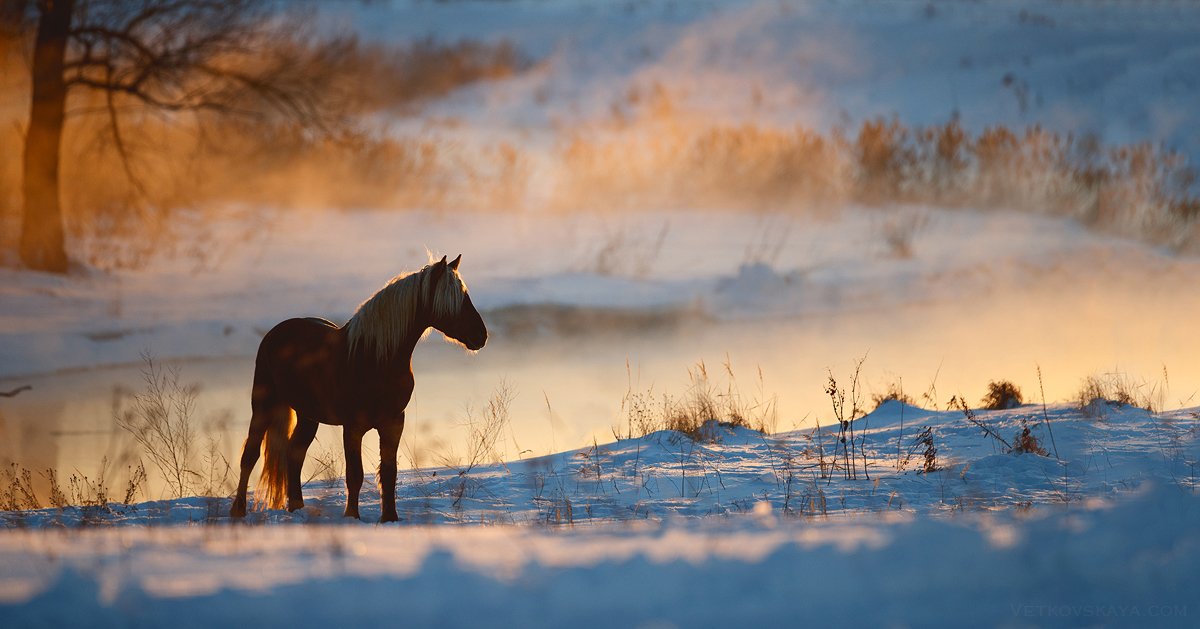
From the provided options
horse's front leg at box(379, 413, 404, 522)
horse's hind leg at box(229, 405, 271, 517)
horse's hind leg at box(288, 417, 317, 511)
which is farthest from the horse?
horse's hind leg at box(288, 417, 317, 511)

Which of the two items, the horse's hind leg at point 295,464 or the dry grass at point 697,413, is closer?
the horse's hind leg at point 295,464

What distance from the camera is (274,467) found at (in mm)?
6020

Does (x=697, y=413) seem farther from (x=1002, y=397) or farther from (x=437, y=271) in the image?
(x=437, y=271)

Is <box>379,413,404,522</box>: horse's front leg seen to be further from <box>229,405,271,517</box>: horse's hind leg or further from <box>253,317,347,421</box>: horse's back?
<box>229,405,271,517</box>: horse's hind leg

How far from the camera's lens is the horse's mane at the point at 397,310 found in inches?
214

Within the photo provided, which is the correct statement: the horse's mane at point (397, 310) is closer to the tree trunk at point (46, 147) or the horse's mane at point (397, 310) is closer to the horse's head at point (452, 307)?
the horse's head at point (452, 307)

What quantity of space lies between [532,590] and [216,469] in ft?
16.8

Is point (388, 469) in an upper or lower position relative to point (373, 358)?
lower

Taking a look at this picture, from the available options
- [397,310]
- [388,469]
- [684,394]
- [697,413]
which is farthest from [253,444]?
[684,394]

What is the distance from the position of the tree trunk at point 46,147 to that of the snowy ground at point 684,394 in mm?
584

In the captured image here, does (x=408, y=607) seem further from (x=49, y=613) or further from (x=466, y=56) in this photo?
(x=466, y=56)

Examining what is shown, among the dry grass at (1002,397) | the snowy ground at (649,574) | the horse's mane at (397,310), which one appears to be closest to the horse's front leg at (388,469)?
the horse's mane at (397,310)

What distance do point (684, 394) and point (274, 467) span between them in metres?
4.09

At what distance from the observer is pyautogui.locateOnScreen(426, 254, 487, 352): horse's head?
5.45m
